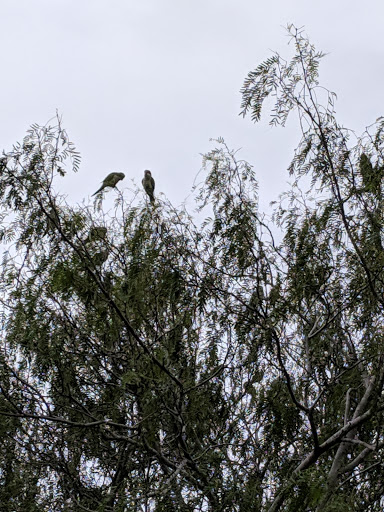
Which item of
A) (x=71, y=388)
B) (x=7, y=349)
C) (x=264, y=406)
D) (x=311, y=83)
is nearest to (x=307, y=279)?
(x=264, y=406)

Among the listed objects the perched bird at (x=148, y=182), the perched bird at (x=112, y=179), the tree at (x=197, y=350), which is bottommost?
the tree at (x=197, y=350)

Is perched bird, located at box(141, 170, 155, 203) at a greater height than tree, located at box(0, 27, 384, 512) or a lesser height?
greater

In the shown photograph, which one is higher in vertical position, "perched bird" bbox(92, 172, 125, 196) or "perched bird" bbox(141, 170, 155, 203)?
"perched bird" bbox(141, 170, 155, 203)

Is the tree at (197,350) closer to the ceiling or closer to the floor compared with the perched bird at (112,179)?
closer to the floor

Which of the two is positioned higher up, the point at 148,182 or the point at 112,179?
the point at 148,182

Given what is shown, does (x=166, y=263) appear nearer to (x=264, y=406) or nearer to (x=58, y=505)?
(x=264, y=406)

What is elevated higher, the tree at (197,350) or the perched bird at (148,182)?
the perched bird at (148,182)

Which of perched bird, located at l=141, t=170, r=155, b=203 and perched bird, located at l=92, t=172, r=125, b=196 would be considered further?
perched bird, located at l=141, t=170, r=155, b=203

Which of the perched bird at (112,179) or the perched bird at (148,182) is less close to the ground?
the perched bird at (148,182)

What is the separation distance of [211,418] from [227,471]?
1.80ft

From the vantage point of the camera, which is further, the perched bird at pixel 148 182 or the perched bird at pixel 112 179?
the perched bird at pixel 148 182

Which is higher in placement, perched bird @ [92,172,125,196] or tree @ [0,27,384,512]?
perched bird @ [92,172,125,196]

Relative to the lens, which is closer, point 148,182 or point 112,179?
point 112,179

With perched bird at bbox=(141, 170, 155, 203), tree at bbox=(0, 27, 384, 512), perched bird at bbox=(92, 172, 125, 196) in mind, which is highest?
perched bird at bbox=(141, 170, 155, 203)
